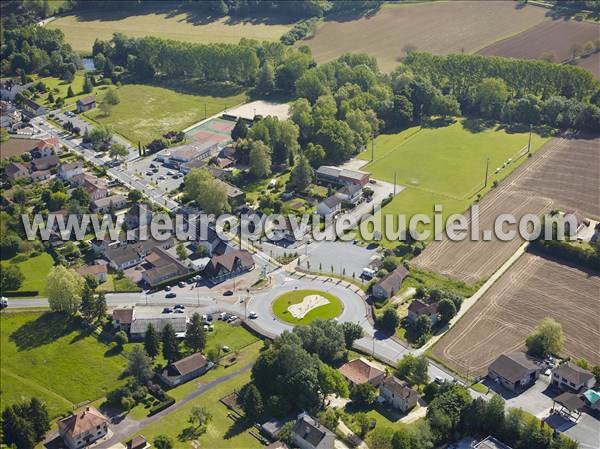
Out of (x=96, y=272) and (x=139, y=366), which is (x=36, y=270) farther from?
(x=139, y=366)

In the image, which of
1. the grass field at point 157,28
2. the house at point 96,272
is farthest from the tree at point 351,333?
the grass field at point 157,28

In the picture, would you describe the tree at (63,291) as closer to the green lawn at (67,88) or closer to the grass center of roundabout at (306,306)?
the grass center of roundabout at (306,306)

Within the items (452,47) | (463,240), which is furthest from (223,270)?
(452,47)

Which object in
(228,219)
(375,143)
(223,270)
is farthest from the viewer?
(375,143)

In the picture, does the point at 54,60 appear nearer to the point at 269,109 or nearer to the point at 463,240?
the point at 269,109

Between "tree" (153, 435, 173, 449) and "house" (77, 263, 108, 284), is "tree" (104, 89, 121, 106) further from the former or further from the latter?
"tree" (153, 435, 173, 449)

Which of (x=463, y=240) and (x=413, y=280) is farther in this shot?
(x=463, y=240)

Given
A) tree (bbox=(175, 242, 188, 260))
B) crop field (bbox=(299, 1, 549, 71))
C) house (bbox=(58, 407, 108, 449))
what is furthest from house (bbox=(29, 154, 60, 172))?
crop field (bbox=(299, 1, 549, 71))
